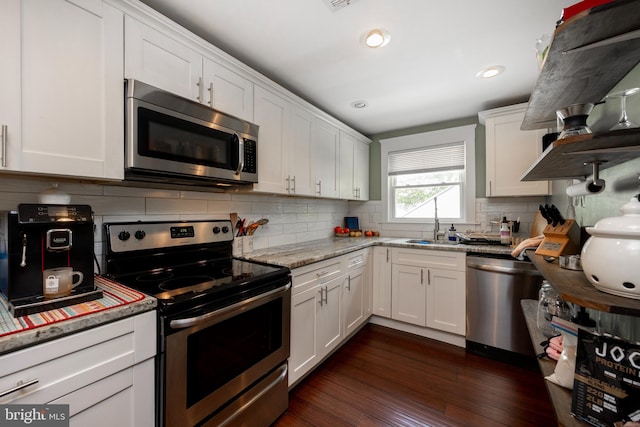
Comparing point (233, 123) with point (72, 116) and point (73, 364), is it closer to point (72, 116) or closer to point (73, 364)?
point (72, 116)

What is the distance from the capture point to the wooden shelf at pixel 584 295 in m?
0.55

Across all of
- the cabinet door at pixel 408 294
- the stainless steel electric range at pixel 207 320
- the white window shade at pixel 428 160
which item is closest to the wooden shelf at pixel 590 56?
the stainless steel electric range at pixel 207 320

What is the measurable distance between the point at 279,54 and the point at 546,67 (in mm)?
→ 1628

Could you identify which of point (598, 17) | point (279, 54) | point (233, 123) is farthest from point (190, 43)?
point (598, 17)

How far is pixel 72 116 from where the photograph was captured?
44.2 inches

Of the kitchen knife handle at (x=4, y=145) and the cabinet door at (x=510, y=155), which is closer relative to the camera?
the kitchen knife handle at (x=4, y=145)

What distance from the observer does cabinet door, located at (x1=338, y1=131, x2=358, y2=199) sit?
10.1 ft

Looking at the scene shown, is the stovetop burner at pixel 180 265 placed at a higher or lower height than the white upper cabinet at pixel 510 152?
lower

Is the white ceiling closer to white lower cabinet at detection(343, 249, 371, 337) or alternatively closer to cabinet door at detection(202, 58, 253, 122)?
cabinet door at detection(202, 58, 253, 122)

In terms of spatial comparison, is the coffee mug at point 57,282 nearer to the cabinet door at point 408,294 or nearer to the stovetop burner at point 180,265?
the stovetop burner at point 180,265

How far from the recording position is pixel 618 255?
1.96 ft

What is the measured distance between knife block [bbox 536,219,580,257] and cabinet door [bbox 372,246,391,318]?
1740 mm

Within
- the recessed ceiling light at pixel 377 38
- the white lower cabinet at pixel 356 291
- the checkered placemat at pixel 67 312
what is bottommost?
the white lower cabinet at pixel 356 291

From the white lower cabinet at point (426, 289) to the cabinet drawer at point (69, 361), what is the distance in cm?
234
